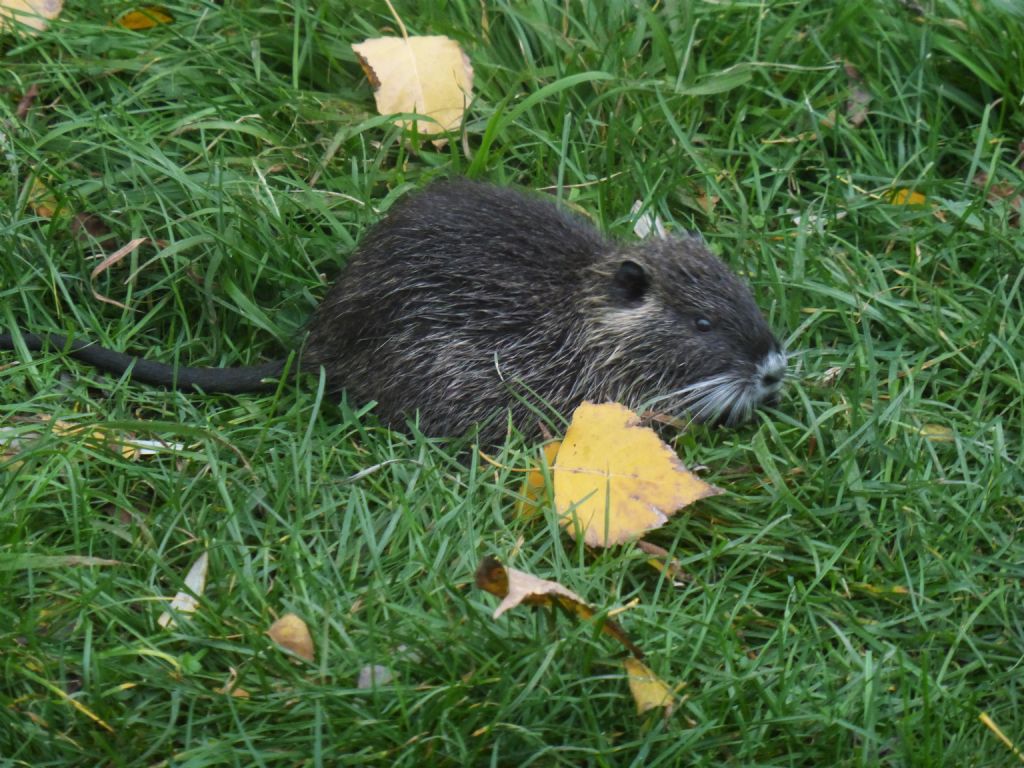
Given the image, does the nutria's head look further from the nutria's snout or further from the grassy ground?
the grassy ground

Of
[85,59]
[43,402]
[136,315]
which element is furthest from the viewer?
[85,59]

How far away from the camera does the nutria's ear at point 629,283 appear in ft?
13.8

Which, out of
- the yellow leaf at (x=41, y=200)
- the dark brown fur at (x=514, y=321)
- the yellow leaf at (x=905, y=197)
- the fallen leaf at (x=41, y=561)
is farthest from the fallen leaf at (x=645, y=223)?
the fallen leaf at (x=41, y=561)

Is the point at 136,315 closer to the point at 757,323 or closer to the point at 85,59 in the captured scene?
the point at 85,59

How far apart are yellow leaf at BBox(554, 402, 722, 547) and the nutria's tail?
1006 millimetres

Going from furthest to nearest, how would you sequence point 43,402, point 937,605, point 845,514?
1. point 43,402
2. point 845,514
3. point 937,605

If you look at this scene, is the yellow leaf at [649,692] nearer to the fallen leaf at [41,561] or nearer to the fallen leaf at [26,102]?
the fallen leaf at [41,561]

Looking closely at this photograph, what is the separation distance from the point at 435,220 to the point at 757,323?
0.98 metres

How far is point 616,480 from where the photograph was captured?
12.2 feet

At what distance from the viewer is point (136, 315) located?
15.0ft

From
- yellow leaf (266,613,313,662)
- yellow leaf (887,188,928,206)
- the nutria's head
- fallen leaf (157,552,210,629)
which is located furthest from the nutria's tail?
yellow leaf (887,188,928,206)

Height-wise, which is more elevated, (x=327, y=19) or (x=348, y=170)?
(x=327, y=19)

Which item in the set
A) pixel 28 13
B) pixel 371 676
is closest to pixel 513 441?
pixel 371 676

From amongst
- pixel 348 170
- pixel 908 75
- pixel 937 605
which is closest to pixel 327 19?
pixel 348 170
